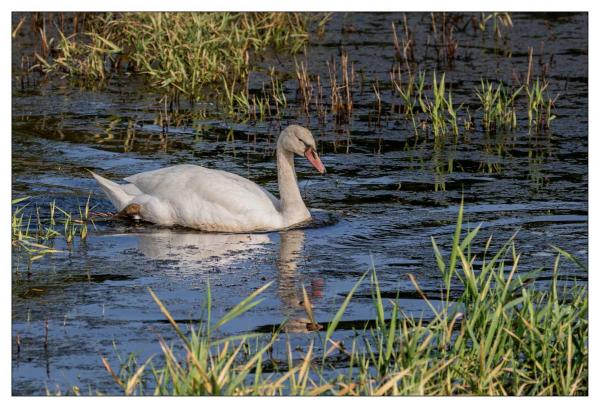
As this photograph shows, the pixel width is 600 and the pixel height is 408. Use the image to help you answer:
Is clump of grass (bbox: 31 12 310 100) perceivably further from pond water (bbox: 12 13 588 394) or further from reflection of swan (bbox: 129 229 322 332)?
reflection of swan (bbox: 129 229 322 332)

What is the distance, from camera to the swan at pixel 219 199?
9.55 m

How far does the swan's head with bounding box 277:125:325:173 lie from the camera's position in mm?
9805

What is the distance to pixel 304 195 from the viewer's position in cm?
1077

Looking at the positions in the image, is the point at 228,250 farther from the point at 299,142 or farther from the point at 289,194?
the point at 299,142

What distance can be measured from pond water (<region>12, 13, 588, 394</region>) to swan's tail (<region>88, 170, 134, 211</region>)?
18 cm

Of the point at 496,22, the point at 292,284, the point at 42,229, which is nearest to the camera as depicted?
the point at 292,284

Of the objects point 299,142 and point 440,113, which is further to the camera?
point 440,113

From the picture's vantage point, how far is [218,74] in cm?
1454

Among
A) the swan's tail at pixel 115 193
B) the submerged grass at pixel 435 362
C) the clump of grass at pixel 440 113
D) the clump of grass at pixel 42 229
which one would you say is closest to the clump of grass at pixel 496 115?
the clump of grass at pixel 440 113

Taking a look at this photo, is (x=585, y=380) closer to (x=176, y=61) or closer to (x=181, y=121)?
(x=181, y=121)

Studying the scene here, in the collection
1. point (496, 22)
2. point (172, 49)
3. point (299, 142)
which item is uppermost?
point (496, 22)

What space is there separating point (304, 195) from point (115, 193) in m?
1.76

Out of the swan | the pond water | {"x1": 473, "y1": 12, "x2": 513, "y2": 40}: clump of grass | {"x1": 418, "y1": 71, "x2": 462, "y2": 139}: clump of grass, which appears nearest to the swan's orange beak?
the swan

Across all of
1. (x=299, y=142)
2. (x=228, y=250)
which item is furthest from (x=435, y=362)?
(x=299, y=142)
